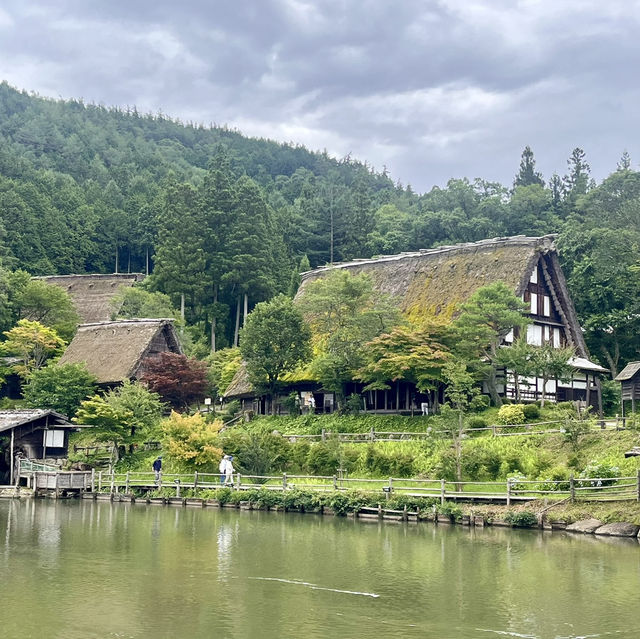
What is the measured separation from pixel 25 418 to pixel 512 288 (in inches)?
962

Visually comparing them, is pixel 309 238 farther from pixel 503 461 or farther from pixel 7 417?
pixel 503 461

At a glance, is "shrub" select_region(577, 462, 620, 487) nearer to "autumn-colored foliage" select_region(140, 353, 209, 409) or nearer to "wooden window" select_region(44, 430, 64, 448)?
"wooden window" select_region(44, 430, 64, 448)

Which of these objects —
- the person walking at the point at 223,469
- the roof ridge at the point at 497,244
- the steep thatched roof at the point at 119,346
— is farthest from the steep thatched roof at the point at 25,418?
the roof ridge at the point at 497,244

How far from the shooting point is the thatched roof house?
45.0 meters

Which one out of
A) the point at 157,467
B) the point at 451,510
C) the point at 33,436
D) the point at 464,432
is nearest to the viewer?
the point at 451,510

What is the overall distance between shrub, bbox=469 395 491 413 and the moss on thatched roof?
22.3ft

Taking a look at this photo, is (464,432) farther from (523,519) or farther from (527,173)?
(527,173)

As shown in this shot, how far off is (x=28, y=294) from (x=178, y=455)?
1022 inches

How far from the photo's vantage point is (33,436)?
42.4 m

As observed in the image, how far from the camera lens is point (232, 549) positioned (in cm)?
2266

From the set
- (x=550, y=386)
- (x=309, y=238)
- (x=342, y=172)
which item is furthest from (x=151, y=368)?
(x=342, y=172)

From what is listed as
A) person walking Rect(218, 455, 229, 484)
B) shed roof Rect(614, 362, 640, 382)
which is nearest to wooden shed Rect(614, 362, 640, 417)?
shed roof Rect(614, 362, 640, 382)

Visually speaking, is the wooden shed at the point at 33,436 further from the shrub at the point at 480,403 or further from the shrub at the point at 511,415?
the shrub at the point at 511,415

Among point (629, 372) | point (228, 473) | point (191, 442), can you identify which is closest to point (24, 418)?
point (191, 442)
